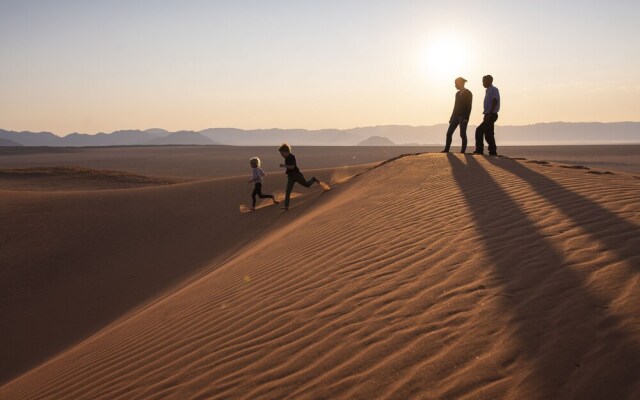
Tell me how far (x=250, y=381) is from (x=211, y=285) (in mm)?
2915

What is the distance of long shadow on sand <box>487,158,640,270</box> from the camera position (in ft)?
12.1

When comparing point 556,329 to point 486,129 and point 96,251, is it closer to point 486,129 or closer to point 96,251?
point 486,129

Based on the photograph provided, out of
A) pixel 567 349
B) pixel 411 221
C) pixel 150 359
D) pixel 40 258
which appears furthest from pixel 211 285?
pixel 40 258

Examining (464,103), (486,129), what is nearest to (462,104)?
(464,103)

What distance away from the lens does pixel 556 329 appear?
2592 millimetres

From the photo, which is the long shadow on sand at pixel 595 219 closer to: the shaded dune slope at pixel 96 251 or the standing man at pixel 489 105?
the standing man at pixel 489 105

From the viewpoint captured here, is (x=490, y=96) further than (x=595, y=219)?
Yes

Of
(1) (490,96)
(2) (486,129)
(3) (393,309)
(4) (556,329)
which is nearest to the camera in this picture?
(4) (556,329)

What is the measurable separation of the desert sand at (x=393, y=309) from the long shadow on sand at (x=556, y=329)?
0.03ft

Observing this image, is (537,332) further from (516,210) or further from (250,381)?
(516,210)

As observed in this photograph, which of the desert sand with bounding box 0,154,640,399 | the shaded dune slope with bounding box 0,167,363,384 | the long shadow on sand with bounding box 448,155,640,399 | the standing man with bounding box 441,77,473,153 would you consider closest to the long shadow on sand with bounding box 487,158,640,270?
the desert sand with bounding box 0,154,640,399

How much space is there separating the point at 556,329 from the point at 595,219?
2.54m

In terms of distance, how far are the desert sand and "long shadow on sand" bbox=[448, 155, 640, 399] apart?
0.03ft

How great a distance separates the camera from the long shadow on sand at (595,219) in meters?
3.70
